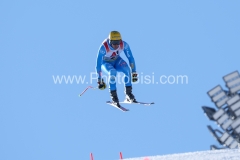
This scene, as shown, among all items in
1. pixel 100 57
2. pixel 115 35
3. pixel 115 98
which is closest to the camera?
pixel 115 35

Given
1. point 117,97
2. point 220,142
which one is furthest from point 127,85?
point 220,142

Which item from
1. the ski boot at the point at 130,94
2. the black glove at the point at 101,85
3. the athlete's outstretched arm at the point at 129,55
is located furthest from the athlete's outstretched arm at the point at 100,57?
the ski boot at the point at 130,94

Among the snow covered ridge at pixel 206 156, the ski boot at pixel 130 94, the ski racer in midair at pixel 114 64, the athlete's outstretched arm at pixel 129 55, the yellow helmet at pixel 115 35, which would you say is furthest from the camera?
the ski boot at pixel 130 94

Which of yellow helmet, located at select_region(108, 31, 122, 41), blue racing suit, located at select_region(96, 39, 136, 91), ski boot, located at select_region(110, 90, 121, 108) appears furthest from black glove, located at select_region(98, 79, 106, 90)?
yellow helmet, located at select_region(108, 31, 122, 41)

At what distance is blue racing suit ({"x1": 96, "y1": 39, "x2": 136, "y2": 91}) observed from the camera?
24.1 metres

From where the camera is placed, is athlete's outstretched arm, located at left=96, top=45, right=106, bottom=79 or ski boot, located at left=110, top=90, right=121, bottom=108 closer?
athlete's outstretched arm, located at left=96, top=45, right=106, bottom=79

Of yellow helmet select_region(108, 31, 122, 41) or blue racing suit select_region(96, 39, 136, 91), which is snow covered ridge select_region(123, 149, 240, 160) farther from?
yellow helmet select_region(108, 31, 122, 41)

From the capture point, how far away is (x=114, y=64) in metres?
24.9

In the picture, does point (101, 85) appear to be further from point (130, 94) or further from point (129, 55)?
point (129, 55)

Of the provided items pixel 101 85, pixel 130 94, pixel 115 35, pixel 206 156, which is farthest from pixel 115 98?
pixel 206 156

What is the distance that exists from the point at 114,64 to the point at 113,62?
0.08m

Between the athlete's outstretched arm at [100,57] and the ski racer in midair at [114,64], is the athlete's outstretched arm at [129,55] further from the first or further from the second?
the athlete's outstretched arm at [100,57]

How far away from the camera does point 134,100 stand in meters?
24.6

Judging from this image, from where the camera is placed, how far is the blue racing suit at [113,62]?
2409 centimetres
